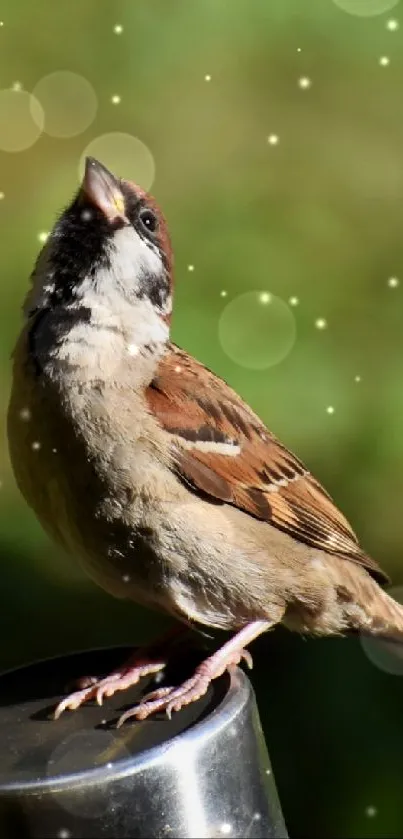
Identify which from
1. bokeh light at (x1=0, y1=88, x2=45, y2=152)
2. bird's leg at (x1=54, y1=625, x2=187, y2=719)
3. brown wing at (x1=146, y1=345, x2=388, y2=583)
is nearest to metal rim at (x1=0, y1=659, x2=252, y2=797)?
bird's leg at (x1=54, y1=625, x2=187, y2=719)

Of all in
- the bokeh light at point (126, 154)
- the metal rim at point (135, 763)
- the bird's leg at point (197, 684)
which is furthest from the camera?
the bokeh light at point (126, 154)

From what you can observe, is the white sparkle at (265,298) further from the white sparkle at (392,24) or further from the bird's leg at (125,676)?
the bird's leg at (125,676)

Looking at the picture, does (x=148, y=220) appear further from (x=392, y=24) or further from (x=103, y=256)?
(x=392, y=24)

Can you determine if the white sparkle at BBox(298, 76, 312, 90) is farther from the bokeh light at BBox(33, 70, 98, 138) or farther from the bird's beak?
the bird's beak

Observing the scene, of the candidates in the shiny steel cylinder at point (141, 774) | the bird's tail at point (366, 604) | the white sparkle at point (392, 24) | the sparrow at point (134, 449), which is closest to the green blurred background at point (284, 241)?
the white sparkle at point (392, 24)

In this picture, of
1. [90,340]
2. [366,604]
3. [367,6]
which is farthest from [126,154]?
[366,604]

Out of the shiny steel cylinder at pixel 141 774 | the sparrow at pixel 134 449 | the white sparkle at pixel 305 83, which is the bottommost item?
the shiny steel cylinder at pixel 141 774

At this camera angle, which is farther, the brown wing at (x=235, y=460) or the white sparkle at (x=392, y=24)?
the white sparkle at (x=392, y=24)
